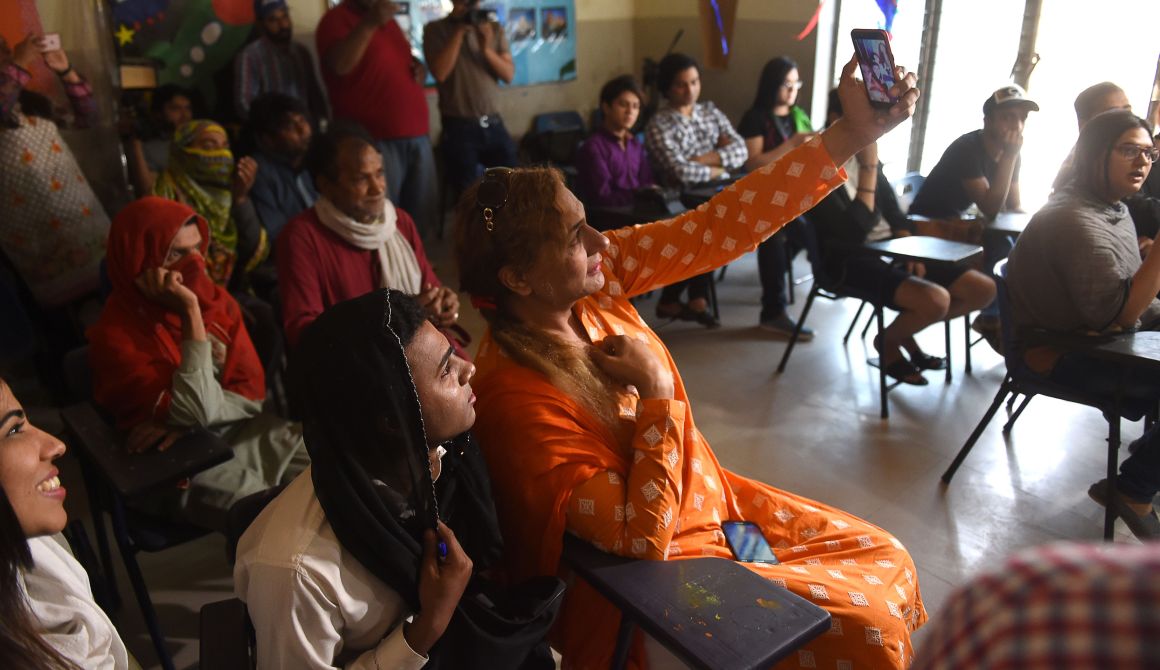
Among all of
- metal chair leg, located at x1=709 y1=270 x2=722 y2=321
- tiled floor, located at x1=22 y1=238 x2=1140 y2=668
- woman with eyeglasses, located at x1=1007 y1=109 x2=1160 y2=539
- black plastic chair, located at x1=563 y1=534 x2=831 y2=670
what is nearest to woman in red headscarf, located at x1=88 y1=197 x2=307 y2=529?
tiled floor, located at x1=22 y1=238 x2=1140 y2=668

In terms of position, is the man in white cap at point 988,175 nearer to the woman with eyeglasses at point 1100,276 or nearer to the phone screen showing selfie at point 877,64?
the woman with eyeglasses at point 1100,276

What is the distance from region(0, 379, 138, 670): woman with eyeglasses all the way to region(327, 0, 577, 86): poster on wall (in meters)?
5.04

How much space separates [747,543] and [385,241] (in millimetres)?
1581

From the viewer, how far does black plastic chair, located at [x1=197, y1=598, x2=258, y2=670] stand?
3.77 feet

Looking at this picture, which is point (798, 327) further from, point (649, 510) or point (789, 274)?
point (649, 510)

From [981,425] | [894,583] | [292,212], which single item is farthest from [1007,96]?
[292,212]

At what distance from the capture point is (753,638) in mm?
1082

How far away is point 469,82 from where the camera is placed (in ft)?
16.2

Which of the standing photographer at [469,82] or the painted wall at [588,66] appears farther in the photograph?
the painted wall at [588,66]

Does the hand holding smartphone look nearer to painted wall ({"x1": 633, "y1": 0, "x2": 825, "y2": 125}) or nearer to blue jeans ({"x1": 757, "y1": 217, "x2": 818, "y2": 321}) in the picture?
blue jeans ({"x1": 757, "y1": 217, "x2": 818, "y2": 321})

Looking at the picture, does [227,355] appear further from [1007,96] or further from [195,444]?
[1007,96]

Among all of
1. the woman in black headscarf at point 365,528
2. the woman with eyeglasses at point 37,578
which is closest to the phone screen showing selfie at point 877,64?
the woman in black headscarf at point 365,528

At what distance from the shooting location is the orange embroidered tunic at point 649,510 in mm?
1310

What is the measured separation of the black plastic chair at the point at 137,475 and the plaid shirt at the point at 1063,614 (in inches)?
65.1
